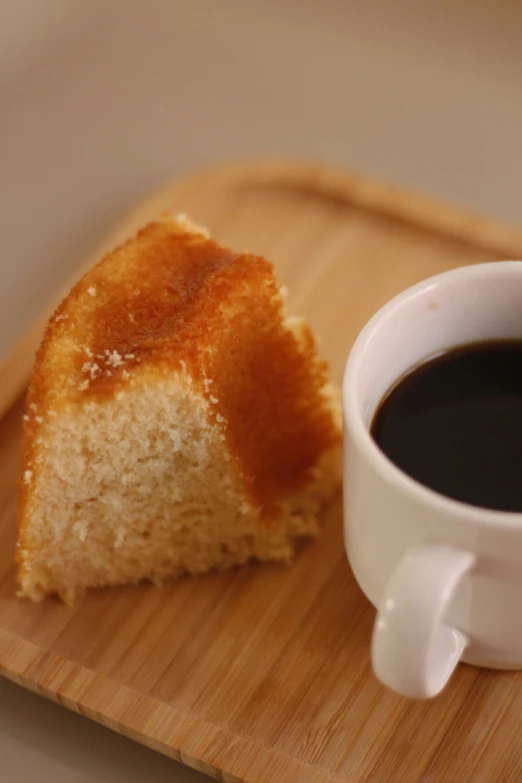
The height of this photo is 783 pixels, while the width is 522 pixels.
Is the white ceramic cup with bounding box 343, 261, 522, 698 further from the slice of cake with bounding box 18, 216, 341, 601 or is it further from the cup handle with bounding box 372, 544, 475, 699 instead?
the slice of cake with bounding box 18, 216, 341, 601

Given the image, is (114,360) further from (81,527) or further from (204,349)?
(81,527)

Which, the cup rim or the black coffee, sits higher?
the cup rim

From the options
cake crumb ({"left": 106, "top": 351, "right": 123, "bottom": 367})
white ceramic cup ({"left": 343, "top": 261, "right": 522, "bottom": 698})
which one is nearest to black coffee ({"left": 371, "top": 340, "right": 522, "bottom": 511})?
white ceramic cup ({"left": 343, "top": 261, "right": 522, "bottom": 698})

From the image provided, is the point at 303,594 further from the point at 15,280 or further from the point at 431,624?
the point at 15,280

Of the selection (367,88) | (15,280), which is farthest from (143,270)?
(367,88)

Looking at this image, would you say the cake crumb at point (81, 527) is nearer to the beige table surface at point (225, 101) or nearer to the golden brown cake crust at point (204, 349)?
the golden brown cake crust at point (204, 349)

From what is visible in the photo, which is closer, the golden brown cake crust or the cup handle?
the cup handle

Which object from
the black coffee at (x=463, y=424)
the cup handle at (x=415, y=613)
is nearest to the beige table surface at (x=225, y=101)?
the black coffee at (x=463, y=424)

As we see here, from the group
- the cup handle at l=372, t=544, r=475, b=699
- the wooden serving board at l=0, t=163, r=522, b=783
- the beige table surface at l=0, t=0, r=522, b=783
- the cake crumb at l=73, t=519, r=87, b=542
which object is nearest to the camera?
the cup handle at l=372, t=544, r=475, b=699
